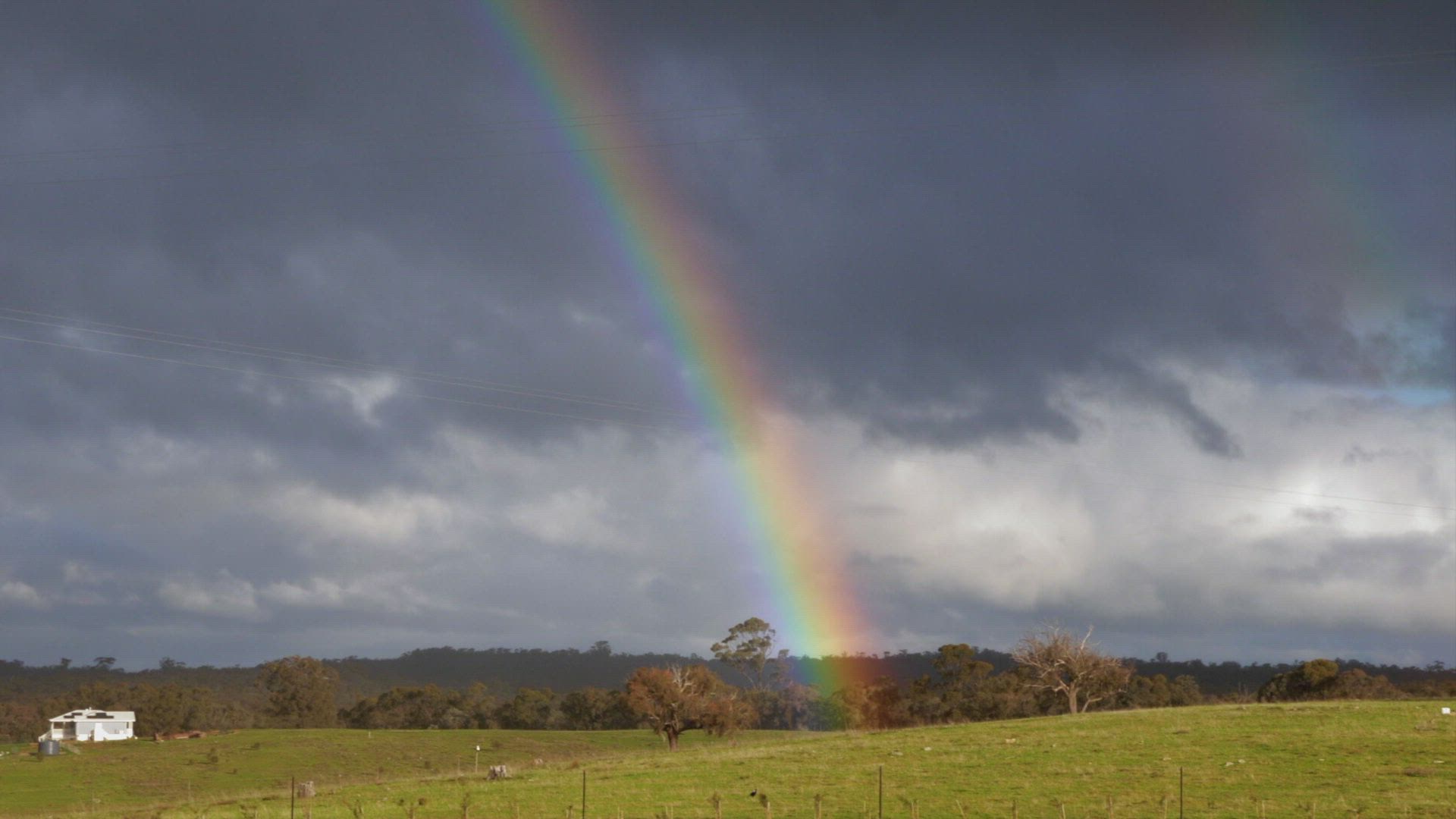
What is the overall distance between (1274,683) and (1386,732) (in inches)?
2928

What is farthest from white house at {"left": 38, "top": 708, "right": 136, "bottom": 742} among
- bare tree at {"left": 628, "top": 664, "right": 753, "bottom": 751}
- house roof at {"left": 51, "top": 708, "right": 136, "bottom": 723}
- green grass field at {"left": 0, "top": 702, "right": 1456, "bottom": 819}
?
bare tree at {"left": 628, "top": 664, "right": 753, "bottom": 751}

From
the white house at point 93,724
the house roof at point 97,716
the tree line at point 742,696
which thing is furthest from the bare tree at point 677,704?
the house roof at point 97,716

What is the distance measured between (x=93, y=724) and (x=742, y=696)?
79.6 metres

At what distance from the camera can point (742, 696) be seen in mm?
113312

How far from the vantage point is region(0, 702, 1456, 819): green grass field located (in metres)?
40.0

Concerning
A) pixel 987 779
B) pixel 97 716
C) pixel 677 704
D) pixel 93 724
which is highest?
pixel 987 779

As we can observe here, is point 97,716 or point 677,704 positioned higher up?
point 677,704

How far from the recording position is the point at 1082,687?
91.7 metres

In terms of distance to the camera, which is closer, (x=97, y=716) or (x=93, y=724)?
(x=93, y=724)

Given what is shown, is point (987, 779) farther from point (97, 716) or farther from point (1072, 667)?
point (97, 716)

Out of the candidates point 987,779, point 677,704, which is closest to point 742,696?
point 677,704

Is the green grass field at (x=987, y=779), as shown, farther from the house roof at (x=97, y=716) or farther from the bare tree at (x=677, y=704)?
the house roof at (x=97, y=716)

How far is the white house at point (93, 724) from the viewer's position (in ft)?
466

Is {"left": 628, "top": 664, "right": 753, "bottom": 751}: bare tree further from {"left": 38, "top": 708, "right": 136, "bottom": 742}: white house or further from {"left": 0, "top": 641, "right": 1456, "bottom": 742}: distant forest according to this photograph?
{"left": 38, "top": 708, "right": 136, "bottom": 742}: white house
